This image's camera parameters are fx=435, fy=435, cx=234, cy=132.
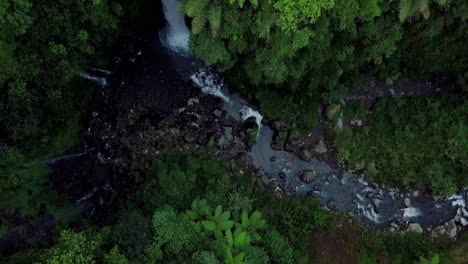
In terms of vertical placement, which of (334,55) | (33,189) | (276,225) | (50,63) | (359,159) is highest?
(334,55)

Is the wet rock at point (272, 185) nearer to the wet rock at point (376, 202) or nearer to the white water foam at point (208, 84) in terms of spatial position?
the white water foam at point (208, 84)

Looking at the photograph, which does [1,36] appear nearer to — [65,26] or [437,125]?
[65,26]

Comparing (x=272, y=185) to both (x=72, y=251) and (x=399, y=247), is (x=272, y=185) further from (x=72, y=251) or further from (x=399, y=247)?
(x=72, y=251)

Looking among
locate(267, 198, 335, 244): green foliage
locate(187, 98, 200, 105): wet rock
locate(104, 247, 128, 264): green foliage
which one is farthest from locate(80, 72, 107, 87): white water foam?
locate(267, 198, 335, 244): green foliage

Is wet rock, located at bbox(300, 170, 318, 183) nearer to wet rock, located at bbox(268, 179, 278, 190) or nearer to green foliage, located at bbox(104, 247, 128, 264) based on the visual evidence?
wet rock, located at bbox(268, 179, 278, 190)

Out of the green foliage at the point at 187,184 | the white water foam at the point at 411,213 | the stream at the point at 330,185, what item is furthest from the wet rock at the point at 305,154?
the white water foam at the point at 411,213

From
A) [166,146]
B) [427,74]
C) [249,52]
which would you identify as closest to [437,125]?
[427,74]

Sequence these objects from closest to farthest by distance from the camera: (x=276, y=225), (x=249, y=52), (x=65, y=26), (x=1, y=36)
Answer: (x=1, y=36)
(x=65, y=26)
(x=249, y=52)
(x=276, y=225)
